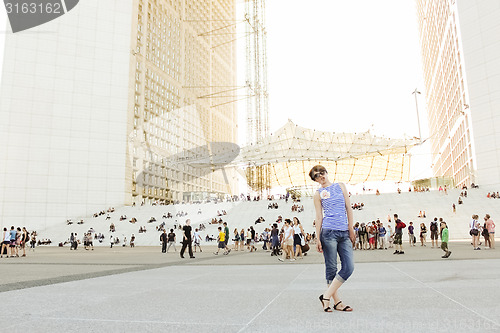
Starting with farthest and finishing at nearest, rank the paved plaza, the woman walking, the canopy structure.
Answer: the canopy structure < the woman walking < the paved plaza

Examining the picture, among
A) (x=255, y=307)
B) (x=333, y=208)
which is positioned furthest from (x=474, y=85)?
(x=255, y=307)

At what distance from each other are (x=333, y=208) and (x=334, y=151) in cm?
6811

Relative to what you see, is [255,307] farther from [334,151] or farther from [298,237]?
[334,151]

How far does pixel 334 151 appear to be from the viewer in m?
70.9

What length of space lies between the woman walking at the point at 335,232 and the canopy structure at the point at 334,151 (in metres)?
64.4

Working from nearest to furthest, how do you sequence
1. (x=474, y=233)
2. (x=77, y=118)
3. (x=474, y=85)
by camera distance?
1. (x=474, y=233)
2. (x=474, y=85)
3. (x=77, y=118)

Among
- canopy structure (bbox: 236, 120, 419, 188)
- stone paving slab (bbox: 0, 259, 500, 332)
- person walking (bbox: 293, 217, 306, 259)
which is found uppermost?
canopy structure (bbox: 236, 120, 419, 188)

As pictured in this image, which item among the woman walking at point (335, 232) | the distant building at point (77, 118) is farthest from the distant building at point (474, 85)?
the woman walking at point (335, 232)

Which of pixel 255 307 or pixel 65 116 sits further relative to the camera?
pixel 65 116

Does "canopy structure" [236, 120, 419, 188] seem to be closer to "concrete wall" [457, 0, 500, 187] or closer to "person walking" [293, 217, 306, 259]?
"concrete wall" [457, 0, 500, 187]

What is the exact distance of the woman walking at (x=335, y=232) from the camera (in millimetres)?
4309

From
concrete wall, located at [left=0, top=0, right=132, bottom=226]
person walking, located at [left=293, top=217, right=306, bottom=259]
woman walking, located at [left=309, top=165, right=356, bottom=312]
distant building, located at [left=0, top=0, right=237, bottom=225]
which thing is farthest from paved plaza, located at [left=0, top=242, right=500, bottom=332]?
distant building, located at [left=0, top=0, right=237, bottom=225]

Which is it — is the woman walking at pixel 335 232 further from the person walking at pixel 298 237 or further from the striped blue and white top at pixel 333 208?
the person walking at pixel 298 237

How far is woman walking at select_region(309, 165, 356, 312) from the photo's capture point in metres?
4.31
